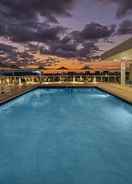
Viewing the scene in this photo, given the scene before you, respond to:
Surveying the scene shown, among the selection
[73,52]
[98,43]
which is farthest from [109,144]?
[73,52]

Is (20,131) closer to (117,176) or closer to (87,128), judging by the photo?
(87,128)

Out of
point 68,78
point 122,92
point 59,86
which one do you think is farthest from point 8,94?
point 68,78

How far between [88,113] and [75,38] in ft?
42.9

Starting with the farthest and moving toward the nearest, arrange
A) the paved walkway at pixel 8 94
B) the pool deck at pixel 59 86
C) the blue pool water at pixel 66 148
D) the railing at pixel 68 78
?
1. the railing at pixel 68 78
2. the pool deck at pixel 59 86
3. the paved walkway at pixel 8 94
4. the blue pool water at pixel 66 148

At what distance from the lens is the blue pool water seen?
10.3ft

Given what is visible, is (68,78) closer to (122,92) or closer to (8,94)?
(122,92)

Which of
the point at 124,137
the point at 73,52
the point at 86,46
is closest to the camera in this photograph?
the point at 124,137

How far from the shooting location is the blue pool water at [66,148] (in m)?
3.14

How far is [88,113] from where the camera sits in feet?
25.1

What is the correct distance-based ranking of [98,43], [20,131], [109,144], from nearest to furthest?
[109,144] → [20,131] → [98,43]

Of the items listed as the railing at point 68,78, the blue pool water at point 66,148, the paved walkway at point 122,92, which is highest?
the railing at point 68,78

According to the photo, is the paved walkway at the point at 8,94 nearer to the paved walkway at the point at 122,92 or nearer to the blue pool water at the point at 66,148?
the blue pool water at the point at 66,148

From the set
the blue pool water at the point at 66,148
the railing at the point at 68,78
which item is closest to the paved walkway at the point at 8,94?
the blue pool water at the point at 66,148

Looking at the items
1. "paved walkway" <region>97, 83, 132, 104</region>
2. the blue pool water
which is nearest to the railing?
"paved walkway" <region>97, 83, 132, 104</region>
